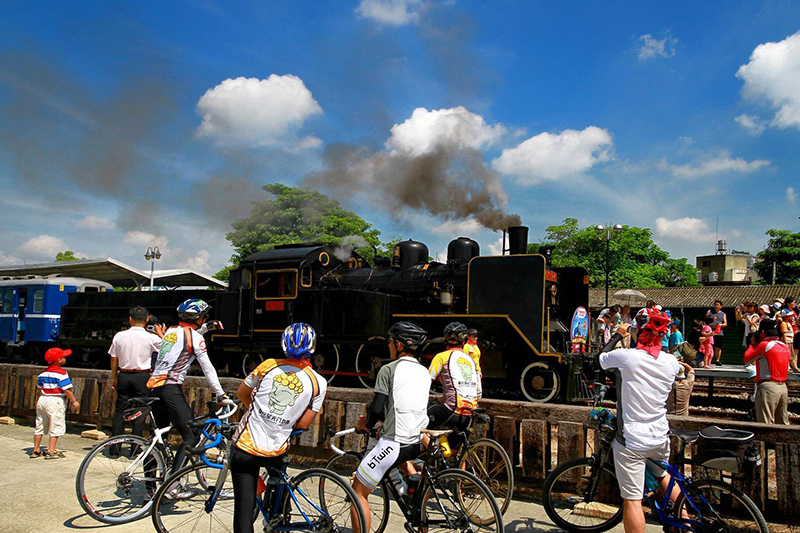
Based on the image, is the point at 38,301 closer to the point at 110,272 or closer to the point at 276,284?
the point at 110,272

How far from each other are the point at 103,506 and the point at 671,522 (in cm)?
431

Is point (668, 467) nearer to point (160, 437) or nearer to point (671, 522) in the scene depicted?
point (671, 522)

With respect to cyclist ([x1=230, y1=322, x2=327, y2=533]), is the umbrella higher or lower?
higher

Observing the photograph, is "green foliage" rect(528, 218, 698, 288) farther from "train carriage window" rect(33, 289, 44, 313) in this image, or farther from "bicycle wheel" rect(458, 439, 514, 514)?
"bicycle wheel" rect(458, 439, 514, 514)

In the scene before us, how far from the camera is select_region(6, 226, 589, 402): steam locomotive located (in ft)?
34.1

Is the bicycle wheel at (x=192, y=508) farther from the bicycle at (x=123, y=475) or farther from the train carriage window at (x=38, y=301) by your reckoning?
the train carriage window at (x=38, y=301)

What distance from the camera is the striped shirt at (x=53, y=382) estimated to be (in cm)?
719

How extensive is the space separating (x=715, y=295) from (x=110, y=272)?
26.9 metres

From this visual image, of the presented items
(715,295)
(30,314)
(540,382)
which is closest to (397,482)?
(540,382)

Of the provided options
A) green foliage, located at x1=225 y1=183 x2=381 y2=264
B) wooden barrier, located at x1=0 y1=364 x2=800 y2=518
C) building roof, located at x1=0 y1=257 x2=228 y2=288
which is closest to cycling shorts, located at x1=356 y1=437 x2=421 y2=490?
wooden barrier, located at x1=0 y1=364 x2=800 y2=518

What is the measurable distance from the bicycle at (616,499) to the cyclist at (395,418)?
1395 mm

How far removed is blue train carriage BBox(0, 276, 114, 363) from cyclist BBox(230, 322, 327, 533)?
1749 centimetres

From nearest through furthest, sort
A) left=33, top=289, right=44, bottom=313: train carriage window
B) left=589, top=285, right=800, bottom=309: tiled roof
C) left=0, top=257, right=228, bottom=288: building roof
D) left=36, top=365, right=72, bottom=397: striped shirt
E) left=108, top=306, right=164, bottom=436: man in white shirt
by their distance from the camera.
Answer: left=108, top=306, right=164, bottom=436: man in white shirt
left=36, top=365, right=72, bottom=397: striped shirt
left=33, top=289, right=44, bottom=313: train carriage window
left=0, top=257, right=228, bottom=288: building roof
left=589, top=285, right=800, bottom=309: tiled roof

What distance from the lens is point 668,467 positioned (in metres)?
4.06
